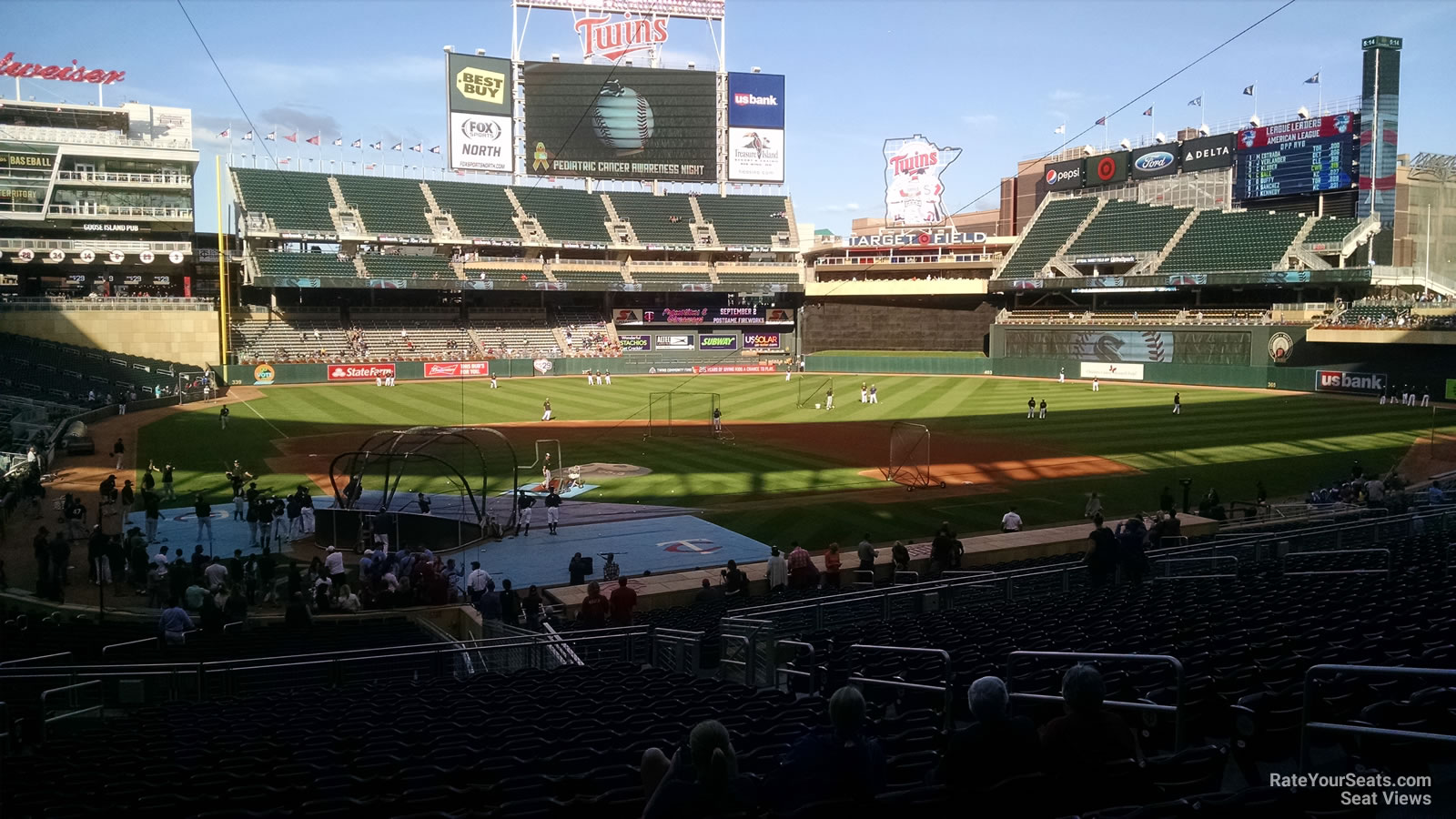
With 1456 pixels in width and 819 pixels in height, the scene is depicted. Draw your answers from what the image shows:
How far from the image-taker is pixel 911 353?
79250 millimetres

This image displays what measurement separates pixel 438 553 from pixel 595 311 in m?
60.4

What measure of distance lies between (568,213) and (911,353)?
30.2 metres

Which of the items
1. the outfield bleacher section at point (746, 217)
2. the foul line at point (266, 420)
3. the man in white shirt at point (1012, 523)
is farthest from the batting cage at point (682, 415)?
the outfield bleacher section at point (746, 217)

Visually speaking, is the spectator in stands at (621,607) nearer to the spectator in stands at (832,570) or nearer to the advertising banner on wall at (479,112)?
the spectator in stands at (832,570)

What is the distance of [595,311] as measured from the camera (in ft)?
265

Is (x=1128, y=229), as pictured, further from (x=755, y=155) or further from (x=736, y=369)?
(x=736, y=369)

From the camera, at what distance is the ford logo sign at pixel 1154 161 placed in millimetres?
75562

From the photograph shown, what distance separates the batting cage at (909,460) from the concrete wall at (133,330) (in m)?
46.7

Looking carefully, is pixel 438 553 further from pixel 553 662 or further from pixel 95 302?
pixel 95 302

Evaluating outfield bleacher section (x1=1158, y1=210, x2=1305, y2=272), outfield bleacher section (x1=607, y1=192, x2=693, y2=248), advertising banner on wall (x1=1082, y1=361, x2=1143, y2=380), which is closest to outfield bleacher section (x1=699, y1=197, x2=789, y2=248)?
outfield bleacher section (x1=607, y1=192, x2=693, y2=248)

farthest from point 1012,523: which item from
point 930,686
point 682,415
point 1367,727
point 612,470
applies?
point 682,415

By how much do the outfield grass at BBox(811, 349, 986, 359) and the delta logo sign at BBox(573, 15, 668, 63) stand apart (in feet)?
91.3

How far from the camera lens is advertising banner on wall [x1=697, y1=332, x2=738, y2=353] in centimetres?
8162

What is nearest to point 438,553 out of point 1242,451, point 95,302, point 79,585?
point 79,585
